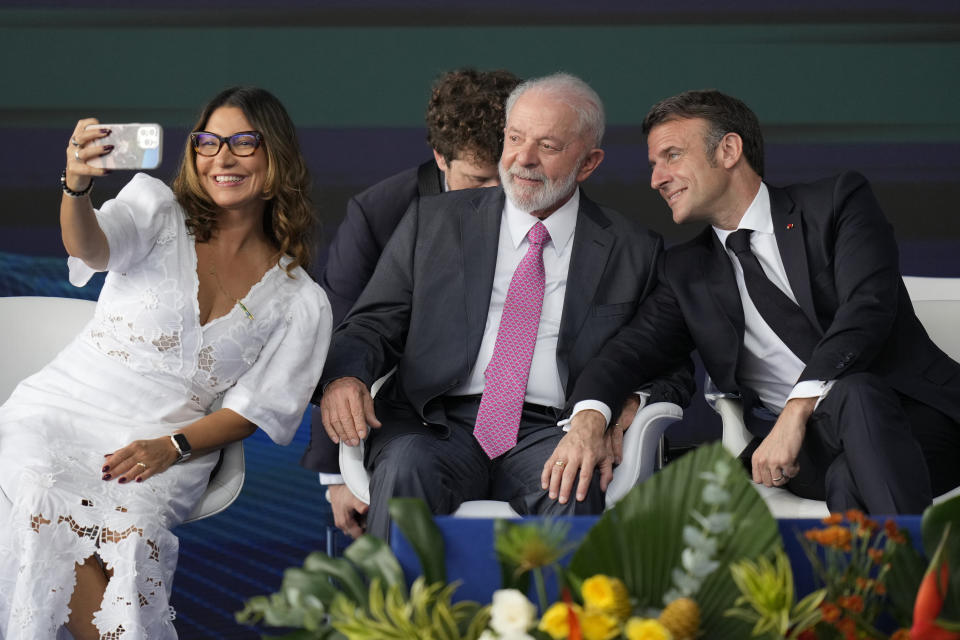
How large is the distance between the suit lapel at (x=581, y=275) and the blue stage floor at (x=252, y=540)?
4.70ft

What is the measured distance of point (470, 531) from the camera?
4.55ft

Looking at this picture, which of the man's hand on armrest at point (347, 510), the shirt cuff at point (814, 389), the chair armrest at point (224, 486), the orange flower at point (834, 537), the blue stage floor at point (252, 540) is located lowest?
the blue stage floor at point (252, 540)

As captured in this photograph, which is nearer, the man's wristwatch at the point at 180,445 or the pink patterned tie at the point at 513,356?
the man's wristwatch at the point at 180,445

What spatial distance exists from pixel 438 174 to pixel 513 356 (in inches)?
31.6

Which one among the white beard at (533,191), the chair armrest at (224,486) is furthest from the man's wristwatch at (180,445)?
the white beard at (533,191)

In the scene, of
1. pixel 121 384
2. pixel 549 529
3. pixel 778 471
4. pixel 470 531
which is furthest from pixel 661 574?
pixel 121 384

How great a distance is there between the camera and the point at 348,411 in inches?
110

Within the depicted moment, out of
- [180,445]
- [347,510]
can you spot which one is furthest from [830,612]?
[347,510]

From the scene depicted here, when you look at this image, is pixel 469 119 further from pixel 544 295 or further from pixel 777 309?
pixel 777 309

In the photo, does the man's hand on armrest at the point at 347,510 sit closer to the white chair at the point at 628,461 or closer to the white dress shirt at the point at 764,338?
the white chair at the point at 628,461

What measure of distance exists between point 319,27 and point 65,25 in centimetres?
99

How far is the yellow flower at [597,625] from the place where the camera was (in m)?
1.04

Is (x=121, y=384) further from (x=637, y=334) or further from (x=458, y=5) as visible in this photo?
(x=458, y=5)

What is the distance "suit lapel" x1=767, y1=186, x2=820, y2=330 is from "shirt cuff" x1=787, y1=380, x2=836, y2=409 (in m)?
0.26
